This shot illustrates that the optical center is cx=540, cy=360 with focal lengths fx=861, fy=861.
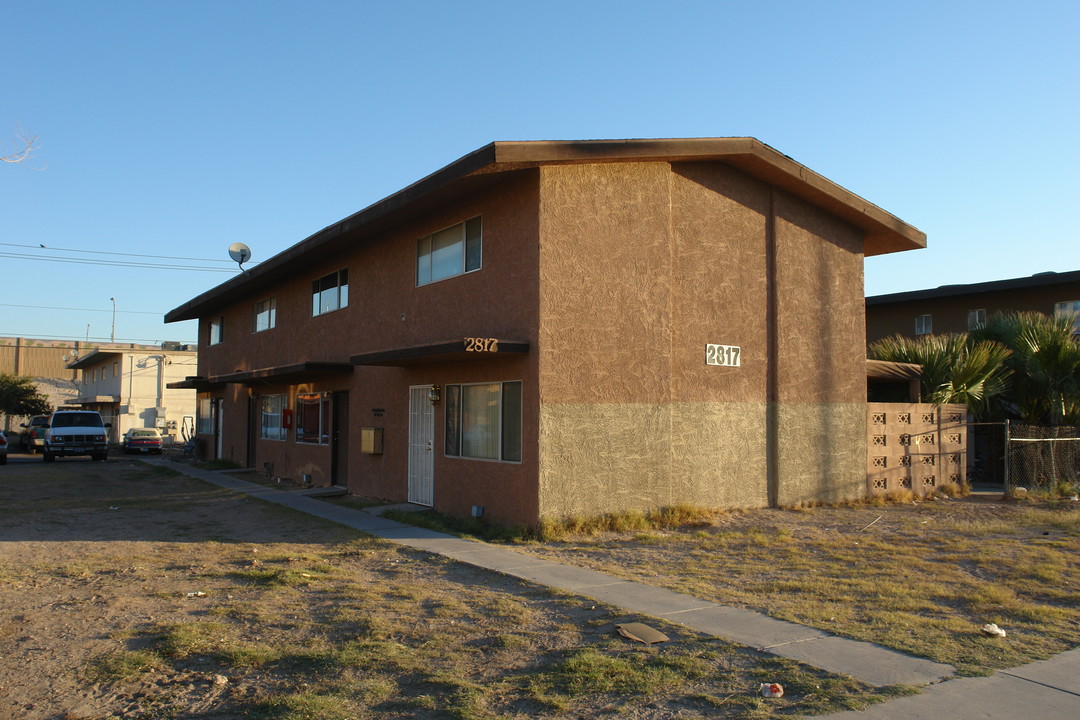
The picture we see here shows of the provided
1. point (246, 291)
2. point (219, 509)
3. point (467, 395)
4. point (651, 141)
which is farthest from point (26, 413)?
point (651, 141)

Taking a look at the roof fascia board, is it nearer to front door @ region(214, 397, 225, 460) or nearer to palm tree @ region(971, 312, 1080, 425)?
palm tree @ region(971, 312, 1080, 425)

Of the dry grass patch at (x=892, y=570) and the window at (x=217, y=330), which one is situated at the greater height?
the window at (x=217, y=330)

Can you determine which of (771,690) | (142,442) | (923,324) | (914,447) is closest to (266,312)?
(142,442)

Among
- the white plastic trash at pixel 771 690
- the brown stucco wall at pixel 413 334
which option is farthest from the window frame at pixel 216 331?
the white plastic trash at pixel 771 690

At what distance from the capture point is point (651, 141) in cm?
1291

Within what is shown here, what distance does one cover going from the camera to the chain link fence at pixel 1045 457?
17.6 metres

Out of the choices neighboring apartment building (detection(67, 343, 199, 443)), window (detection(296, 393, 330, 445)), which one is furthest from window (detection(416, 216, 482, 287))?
neighboring apartment building (detection(67, 343, 199, 443))

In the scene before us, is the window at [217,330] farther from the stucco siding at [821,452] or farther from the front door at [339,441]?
the stucco siding at [821,452]

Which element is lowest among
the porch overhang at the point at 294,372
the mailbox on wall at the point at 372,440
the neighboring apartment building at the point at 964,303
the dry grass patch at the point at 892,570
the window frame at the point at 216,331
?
the dry grass patch at the point at 892,570

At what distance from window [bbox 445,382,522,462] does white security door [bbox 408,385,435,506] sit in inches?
28.9

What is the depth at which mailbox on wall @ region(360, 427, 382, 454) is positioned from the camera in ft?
55.0

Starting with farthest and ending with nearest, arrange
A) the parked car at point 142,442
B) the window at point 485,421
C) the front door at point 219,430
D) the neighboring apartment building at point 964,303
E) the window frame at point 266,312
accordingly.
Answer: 1. the parked car at point 142,442
2. the front door at point 219,430
3. the neighboring apartment building at point 964,303
4. the window frame at point 266,312
5. the window at point 485,421

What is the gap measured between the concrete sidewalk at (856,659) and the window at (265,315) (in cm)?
1481

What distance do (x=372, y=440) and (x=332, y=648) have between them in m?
10.2
